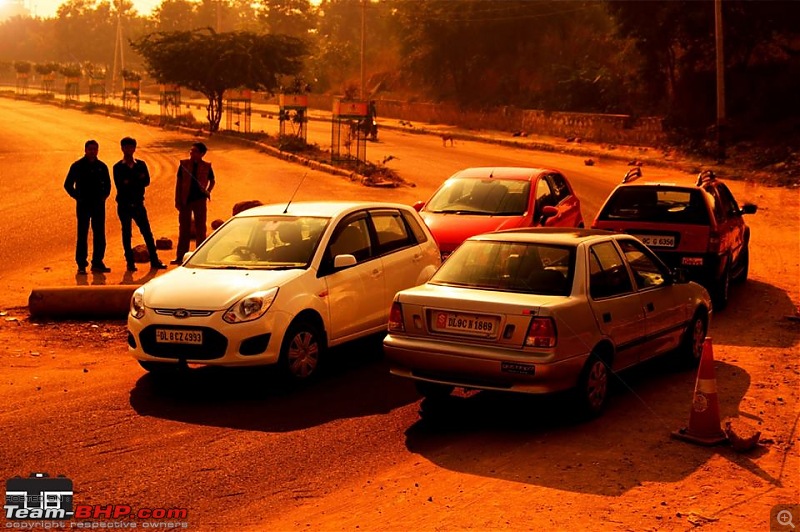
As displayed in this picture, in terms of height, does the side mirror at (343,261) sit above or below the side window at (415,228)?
below

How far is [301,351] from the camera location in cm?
966

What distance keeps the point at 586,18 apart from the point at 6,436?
67.9 metres

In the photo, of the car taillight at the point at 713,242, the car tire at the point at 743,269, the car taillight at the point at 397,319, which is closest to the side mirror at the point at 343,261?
the car taillight at the point at 397,319

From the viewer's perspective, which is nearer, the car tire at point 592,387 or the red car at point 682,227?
the car tire at point 592,387

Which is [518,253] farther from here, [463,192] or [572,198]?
[572,198]

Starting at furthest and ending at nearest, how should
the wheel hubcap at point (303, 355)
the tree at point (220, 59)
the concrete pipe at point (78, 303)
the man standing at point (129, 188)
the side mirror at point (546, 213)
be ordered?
the tree at point (220, 59)
the side mirror at point (546, 213)
the man standing at point (129, 188)
the concrete pipe at point (78, 303)
the wheel hubcap at point (303, 355)

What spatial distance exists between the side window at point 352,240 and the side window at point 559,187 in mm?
5761

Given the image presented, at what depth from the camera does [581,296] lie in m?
8.51

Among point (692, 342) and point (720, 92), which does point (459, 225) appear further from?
point (720, 92)

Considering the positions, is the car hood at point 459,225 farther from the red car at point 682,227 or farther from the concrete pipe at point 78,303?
the concrete pipe at point 78,303

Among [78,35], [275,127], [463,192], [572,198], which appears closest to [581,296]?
[463,192]

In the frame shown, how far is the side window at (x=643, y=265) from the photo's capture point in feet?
31.9

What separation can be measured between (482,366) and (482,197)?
7.48 meters

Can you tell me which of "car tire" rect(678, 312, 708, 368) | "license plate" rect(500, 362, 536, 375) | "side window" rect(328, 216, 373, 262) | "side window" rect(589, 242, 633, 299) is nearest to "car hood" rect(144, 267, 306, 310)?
"side window" rect(328, 216, 373, 262)
